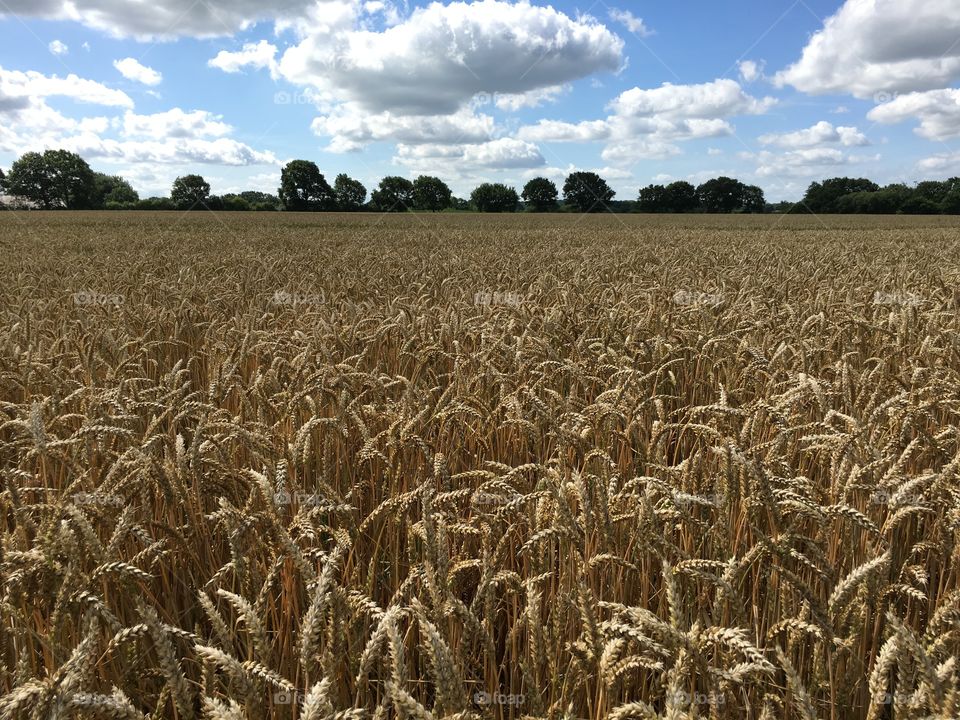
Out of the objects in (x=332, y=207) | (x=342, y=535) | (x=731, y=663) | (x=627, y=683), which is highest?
(x=332, y=207)

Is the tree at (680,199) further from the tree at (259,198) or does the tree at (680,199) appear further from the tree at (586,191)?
the tree at (259,198)

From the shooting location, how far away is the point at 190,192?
87.8 metres

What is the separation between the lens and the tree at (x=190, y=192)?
8419cm

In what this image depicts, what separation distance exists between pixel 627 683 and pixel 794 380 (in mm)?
1876

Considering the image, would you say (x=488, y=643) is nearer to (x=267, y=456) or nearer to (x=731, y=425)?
(x=267, y=456)

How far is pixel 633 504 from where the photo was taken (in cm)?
218

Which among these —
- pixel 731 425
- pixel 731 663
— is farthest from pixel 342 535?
pixel 731 425
